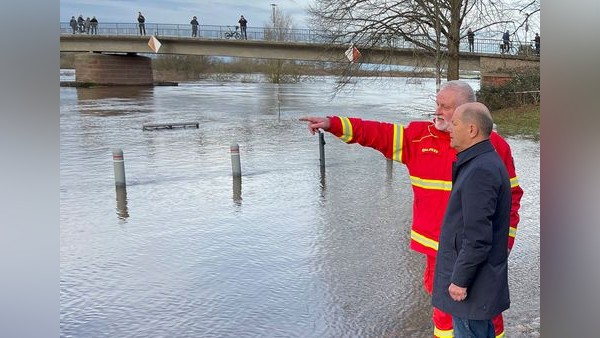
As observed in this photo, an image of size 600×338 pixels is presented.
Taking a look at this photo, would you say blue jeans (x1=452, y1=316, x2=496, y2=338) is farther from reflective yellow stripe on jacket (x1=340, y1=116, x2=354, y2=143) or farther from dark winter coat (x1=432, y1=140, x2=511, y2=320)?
reflective yellow stripe on jacket (x1=340, y1=116, x2=354, y2=143)

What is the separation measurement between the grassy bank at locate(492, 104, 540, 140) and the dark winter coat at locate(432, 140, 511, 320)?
18.7m

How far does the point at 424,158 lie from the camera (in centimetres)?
436

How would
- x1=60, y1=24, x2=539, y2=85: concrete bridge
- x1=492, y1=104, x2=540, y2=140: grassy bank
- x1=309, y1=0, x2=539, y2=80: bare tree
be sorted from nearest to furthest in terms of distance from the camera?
x1=309, y1=0, x2=539, y2=80: bare tree, x1=492, y1=104, x2=540, y2=140: grassy bank, x1=60, y1=24, x2=539, y2=85: concrete bridge

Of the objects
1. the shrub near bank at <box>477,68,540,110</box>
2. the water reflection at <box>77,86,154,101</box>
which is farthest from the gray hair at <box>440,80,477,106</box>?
the water reflection at <box>77,86,154,101</box>

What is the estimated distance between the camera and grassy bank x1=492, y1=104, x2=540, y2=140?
74.9 ft

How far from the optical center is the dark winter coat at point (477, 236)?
3.51 m

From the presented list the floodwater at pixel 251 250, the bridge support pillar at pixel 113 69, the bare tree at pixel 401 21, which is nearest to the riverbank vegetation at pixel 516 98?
the bare tree at pixel 401 21

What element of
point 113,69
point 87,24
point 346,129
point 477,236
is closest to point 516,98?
point 346,129

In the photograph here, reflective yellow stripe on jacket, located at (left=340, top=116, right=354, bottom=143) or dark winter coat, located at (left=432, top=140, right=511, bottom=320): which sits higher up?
reflective yellow stripe on jacket, located at (left=340, top=116, right=354, bottom=143)

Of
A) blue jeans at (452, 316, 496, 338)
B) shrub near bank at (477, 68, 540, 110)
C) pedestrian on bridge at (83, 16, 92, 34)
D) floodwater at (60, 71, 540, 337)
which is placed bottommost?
floodwater at (60, 71, 540, 337)

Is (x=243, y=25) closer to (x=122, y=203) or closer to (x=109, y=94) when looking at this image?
(x=109, y=94)

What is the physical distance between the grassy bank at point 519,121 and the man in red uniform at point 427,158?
59.4 ft

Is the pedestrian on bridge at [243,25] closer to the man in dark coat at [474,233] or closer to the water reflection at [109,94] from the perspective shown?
the water reflection at [109,94]
